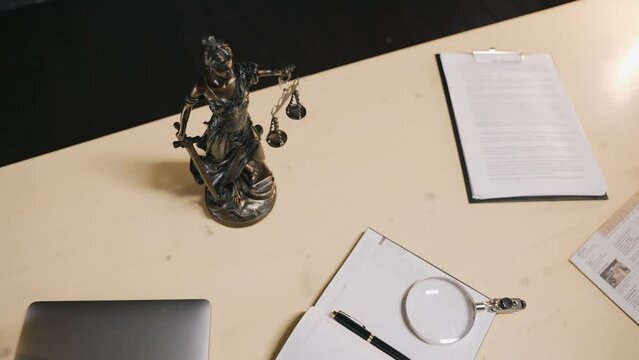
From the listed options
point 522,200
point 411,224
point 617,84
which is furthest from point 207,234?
point 617,84

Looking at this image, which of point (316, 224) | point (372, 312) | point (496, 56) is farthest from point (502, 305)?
point (496, 56)

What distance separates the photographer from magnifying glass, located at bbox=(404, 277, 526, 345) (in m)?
0.95

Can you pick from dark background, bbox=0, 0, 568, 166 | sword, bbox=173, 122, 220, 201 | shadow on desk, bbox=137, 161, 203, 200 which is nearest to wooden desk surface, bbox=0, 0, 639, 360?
shadow on desk, bbox=137, 161, 203, 200

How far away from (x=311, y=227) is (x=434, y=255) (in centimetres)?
27

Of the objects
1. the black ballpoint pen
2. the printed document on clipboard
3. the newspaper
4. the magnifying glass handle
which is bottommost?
the black ballpoint pen

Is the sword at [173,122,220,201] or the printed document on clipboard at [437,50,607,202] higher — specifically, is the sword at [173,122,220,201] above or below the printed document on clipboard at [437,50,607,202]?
below

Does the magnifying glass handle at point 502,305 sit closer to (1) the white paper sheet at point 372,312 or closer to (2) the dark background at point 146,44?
(1) the white paper sheet at point 372,312

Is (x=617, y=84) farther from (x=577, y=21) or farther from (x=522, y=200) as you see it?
(x=522, y=200)

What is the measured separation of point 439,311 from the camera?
38.4 inches

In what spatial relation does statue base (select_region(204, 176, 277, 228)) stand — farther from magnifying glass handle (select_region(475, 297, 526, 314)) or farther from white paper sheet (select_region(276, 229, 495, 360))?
magnifying glass handle (select_region(475, 297, 526, 314))

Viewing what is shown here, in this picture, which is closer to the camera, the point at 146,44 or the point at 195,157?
the point at 195,157

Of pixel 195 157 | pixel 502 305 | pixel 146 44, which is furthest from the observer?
pixel 146 44

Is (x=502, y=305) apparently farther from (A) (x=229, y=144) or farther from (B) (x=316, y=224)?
(A) (x=229, y=144)

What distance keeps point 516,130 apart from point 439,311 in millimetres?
506
